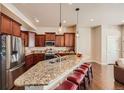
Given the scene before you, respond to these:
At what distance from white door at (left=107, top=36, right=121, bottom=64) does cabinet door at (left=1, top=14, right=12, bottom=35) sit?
7.71 metres

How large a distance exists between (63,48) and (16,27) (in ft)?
19.5

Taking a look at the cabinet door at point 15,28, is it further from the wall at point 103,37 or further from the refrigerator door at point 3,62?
the wall at point 103,37

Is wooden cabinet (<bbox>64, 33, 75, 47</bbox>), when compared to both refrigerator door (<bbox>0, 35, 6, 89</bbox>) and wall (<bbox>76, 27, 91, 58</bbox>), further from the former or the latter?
refrigerator door (<bbox>0, 35, 6, 89</bbox>)

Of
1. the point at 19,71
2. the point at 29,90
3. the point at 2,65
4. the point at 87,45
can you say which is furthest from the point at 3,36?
the point at 87,45

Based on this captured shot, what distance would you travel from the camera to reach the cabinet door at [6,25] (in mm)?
4655

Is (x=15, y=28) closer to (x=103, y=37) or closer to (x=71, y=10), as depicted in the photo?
(x=71, y=10)

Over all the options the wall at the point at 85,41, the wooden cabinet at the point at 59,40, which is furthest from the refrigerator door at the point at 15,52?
the wall at the point at 85,41

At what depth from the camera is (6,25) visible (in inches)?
196

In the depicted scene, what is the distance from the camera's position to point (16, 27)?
6062mm

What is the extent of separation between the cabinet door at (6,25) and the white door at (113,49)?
7710 mm

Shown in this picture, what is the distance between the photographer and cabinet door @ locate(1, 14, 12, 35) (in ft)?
15.3

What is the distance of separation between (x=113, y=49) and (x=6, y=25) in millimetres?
8262

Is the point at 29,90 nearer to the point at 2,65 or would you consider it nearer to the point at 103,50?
the point at 2,65

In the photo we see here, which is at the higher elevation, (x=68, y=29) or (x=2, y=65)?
(x=68, y=29)
